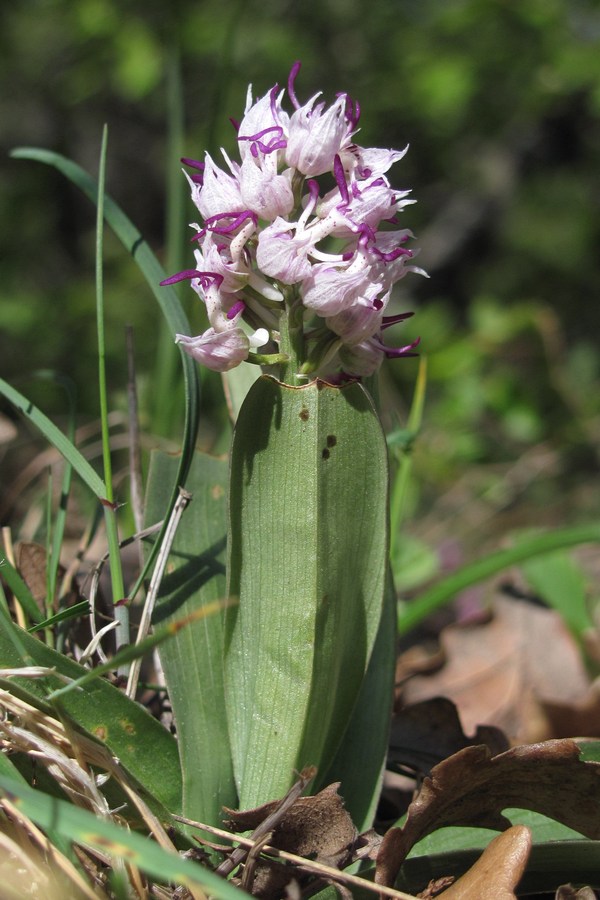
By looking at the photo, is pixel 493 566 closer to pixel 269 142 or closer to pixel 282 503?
pixel 282 503

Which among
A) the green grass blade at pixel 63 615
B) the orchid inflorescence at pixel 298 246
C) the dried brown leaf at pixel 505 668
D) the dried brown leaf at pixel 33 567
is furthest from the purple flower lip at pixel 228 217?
the dried brown leaf at pixel 505 668

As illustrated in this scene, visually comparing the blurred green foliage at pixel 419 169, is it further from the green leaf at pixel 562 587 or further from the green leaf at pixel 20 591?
the green leaf at pixel 20 591

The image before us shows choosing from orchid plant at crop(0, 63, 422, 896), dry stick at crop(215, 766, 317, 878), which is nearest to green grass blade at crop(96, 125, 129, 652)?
orchid plant at crop(0, 63, 422, 896)

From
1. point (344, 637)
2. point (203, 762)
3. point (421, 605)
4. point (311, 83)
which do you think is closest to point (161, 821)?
point (203, 762)

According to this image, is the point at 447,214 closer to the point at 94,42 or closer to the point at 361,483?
the point at 94,42

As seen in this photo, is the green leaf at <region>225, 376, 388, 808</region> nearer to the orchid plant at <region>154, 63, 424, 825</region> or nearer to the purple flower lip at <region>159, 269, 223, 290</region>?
the orchid plant at <region>154, 63, 424, 825</region>
